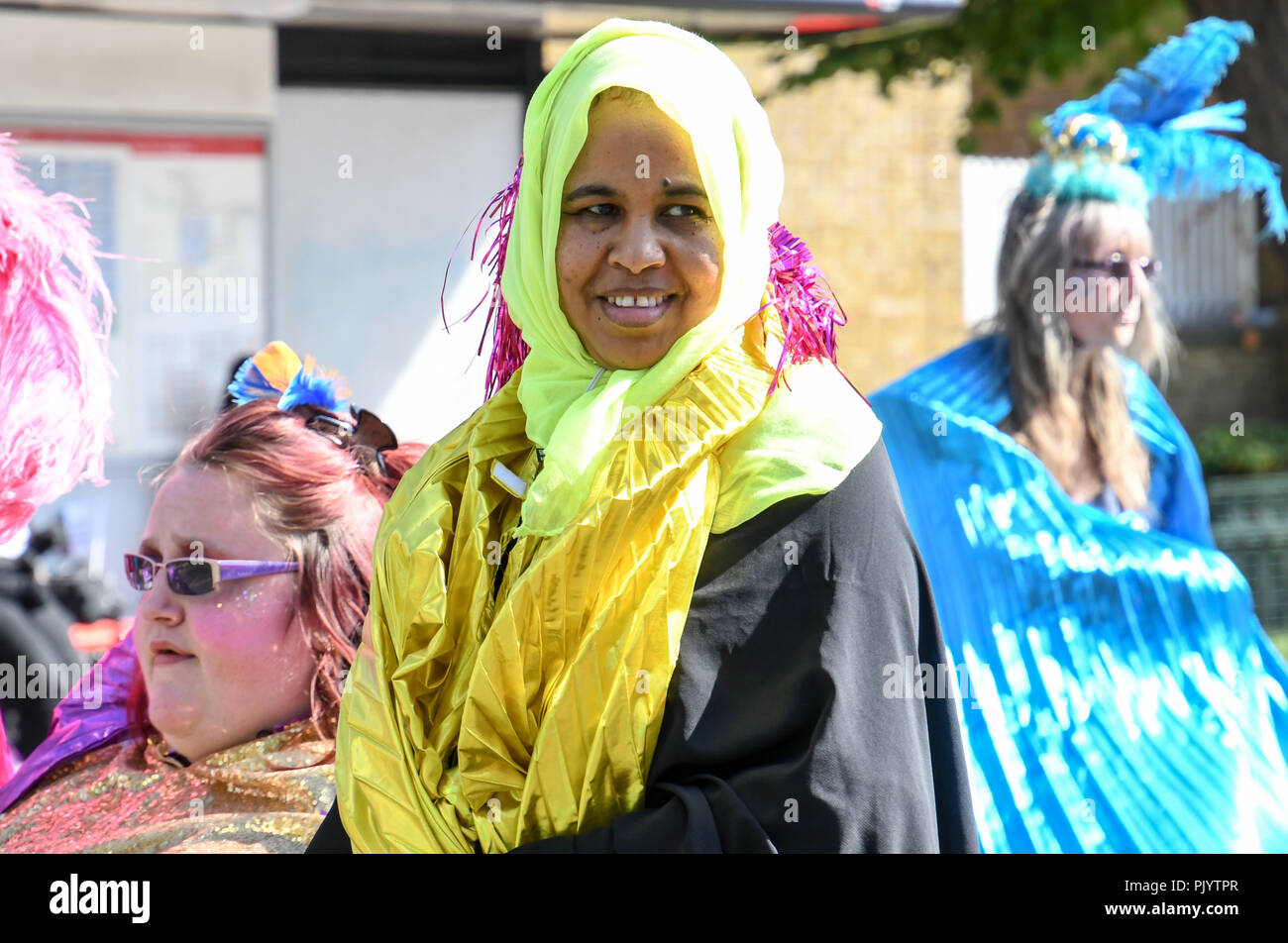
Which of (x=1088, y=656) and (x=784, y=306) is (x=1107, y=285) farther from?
(x=784, y=306)

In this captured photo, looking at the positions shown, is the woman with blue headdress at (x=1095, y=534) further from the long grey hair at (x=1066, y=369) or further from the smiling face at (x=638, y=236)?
the smiling face at (x=638, y=236)

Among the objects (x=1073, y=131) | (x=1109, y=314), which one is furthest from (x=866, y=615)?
(x=1073, y=131)

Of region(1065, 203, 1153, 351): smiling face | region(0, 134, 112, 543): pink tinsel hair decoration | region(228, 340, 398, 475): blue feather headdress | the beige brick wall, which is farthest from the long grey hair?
the beige brick wall

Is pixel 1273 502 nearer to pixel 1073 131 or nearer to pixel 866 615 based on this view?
pixel 1073 131

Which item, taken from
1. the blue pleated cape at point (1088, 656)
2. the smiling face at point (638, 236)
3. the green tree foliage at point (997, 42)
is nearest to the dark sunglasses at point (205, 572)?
the smiling face at point (638, 236)

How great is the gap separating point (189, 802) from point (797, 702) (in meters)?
1.21

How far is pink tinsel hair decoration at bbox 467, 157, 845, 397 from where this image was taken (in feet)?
6.50

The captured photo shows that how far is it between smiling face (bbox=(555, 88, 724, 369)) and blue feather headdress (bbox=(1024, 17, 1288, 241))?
8.22 feet

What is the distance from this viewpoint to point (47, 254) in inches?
111

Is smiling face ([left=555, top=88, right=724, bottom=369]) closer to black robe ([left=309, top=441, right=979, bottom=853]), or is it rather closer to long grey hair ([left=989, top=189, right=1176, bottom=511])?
black robe ([left=309, top=441, right=979, bottom=853])

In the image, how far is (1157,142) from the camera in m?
4.29

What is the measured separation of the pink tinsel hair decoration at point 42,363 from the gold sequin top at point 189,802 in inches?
21.2

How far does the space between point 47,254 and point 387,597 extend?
131 centimetres

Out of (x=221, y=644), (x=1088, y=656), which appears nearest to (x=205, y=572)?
(x=221, y=644)
